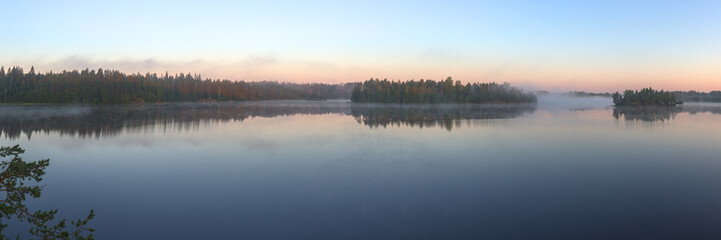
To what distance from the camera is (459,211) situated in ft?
34.1

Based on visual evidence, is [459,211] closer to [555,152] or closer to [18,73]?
[555,152]

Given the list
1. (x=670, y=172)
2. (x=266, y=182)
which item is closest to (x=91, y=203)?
(x=266, y=182)

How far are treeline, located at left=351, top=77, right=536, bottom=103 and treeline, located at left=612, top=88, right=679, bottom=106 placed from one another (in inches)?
1385

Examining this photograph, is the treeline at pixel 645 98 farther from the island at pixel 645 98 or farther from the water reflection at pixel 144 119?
the water reflection at pixel 144 119

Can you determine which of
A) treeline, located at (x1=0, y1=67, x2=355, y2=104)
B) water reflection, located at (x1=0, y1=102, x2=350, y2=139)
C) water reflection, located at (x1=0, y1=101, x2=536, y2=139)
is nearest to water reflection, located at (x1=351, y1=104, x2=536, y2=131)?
water reflection, located at (x1=0, y1=101, x2=536, y2=139)

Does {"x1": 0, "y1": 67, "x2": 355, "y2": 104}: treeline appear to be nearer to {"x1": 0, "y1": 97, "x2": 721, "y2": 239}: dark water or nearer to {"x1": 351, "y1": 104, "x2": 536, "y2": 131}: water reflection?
{"x1": 351, "y1": 104, "x2": 536, "y2": 131}: water reflection

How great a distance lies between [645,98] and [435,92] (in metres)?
72.6

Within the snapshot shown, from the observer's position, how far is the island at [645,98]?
126m

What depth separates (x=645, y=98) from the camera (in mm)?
129875

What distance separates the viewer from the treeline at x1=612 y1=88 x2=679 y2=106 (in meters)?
126

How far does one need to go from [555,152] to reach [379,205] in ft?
44.8

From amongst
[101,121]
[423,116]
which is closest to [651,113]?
[423,116]

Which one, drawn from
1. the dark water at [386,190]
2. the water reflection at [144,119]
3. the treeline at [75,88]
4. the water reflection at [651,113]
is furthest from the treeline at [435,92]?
the dark water at [386,190]

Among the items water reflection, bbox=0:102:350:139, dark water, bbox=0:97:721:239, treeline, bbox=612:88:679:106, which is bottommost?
dark water, bbox=0:97:721:239
